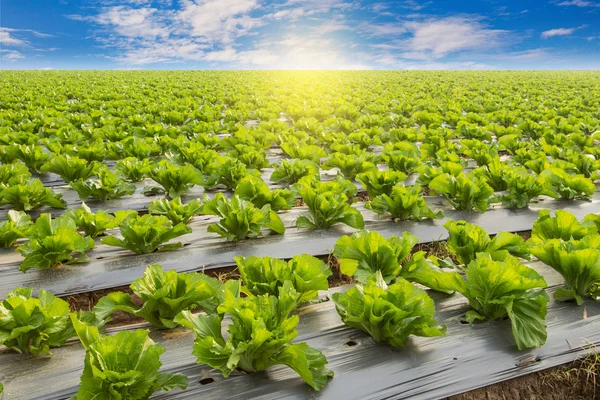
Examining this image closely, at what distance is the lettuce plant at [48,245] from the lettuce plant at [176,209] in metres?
0.77

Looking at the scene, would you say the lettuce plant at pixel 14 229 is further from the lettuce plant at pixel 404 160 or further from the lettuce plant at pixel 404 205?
the lettuce plant at pixel 404 160

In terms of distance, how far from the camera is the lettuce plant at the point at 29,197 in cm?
388

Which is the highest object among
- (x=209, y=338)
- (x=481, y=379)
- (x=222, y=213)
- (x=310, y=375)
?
(x=222, y=213)

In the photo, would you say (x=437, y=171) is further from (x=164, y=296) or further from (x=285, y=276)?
(x=164, y=296)

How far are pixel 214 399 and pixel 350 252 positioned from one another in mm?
1244

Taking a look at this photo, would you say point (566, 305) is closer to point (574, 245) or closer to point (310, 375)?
point (574, 245)

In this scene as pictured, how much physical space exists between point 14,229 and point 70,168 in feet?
5.37

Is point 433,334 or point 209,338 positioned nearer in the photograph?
point 209,338

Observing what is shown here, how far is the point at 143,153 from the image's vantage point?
223 inches

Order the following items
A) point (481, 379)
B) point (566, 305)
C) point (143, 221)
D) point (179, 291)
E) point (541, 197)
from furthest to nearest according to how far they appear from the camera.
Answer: point (541, 197) < point (143, 221) < point (566, 305) < point (179, 291) < point (481, 379)

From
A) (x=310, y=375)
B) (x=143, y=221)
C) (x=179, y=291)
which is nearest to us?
(x=310, y=375)

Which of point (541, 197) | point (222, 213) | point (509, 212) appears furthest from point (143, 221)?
point (541, 197)

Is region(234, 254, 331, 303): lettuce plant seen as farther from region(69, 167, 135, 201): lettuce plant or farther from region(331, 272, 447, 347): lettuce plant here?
region(69, 167, 135, 201): lettuce plant

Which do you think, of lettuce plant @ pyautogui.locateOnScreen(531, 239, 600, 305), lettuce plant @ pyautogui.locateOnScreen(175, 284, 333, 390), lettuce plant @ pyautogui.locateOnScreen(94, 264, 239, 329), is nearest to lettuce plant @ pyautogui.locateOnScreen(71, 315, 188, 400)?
lettuce plant @ pyautogui.locateOnScreen(175, 284, 333, 390)
